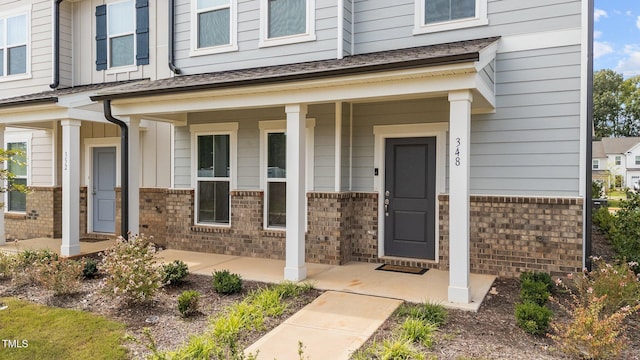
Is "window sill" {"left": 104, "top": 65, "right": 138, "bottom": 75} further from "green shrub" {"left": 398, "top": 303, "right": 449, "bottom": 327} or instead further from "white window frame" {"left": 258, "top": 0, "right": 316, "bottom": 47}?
"green shrub" {"left": 398, "top": 303, "right": 449, "bottom": 327}

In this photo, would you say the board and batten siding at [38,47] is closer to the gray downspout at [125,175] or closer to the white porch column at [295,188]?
the gray downspout at [125,175]

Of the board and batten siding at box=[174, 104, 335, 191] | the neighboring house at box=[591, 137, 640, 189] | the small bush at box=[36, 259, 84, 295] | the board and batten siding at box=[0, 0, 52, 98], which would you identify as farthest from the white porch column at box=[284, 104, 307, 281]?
the neighboring house at box=[591, 137, 640, 189]

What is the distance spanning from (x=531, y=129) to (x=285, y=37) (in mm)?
4402

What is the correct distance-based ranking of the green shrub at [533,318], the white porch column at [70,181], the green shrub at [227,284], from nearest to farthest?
the green shrub at [533,318], the green shrub at [227,284], the white porch column at [70,181]

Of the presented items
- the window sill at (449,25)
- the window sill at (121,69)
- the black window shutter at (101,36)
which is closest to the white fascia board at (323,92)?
the window sill at (449,25)

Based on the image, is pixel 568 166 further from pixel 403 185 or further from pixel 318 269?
pixel 318 269

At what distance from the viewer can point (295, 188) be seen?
630cm

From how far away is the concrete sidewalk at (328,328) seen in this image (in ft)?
13.6

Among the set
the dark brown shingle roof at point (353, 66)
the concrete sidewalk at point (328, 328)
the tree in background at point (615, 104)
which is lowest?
the concrete sidewalk at point (328, 328)

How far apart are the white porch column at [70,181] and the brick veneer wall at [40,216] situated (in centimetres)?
292

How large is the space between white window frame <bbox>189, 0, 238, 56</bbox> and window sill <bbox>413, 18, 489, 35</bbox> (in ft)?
11.3

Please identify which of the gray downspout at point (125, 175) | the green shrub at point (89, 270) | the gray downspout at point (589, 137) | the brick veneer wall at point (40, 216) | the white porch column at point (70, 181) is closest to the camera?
the gray downspout at point (589, 137)

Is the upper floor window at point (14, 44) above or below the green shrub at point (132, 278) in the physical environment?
above

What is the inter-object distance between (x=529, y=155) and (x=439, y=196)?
4.69 ft
